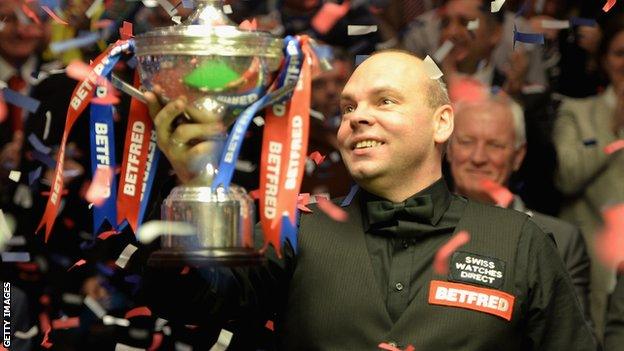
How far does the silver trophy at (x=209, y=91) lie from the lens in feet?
12.1

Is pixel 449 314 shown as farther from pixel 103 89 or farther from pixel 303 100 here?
pixel 103 89

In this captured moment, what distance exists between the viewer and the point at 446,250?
13.5 feet

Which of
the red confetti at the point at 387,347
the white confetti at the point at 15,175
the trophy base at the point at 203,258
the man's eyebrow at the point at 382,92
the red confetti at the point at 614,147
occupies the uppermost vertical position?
the man's eyebrow at the point at 382,92

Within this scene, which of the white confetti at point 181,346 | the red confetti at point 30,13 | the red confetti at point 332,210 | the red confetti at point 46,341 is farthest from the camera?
the red confetti at point 30,13

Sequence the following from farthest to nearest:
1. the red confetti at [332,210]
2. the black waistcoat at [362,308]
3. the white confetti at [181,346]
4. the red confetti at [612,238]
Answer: the red confetti at [612,238] < the white confetti at [181,346] < the red confetti at [332,210] < the black waistcoat at [362,308]

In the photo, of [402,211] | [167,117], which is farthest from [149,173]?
[402,211]

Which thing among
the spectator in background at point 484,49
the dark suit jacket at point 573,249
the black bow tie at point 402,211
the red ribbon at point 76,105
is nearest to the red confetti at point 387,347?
the black bow tie at point 402,211

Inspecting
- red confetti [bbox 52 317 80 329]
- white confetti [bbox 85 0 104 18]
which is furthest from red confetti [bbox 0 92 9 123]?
red confetti [bbox 52 317 80 329]

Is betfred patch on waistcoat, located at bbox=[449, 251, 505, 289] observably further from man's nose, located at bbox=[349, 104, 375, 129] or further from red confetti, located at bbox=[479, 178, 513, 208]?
red confetti, located at bbox=[479, 178, 513, 208]

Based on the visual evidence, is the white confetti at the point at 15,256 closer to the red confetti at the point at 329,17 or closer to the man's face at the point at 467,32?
the red confetti at the point at 329,17

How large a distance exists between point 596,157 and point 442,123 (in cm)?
142

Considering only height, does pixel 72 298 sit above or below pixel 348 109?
below

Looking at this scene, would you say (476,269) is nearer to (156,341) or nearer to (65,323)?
(156,341)

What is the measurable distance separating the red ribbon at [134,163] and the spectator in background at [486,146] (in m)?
1.79
